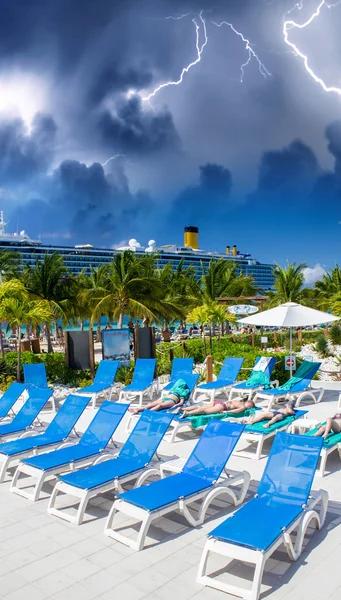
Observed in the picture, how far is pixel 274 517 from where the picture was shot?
3820 mm

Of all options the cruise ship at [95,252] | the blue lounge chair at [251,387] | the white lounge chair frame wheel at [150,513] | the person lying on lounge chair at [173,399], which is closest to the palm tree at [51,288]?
the blue lounge chair at [251,387]

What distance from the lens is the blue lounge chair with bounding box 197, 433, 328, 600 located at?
3420mm

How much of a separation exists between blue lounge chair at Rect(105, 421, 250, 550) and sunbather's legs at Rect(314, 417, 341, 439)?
1.36 metres

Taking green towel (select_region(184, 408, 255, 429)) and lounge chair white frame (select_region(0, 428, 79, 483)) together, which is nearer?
lounge chair white frame (select_region(0, 428, 79, 483))

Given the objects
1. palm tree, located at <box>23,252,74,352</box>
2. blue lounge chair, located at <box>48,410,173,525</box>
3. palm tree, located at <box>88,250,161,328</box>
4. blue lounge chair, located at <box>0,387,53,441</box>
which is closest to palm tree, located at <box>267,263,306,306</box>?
palm tree, located at <box>88,250,161,328</box>

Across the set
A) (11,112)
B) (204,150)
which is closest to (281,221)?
(204,150)

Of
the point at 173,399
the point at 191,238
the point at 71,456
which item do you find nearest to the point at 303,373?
the point at 173,399

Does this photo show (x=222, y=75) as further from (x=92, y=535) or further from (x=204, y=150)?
(x=92, y=535)

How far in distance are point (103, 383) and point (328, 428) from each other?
557 centimetres

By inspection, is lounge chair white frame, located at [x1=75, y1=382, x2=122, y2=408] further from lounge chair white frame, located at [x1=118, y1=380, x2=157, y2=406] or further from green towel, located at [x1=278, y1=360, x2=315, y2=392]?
green towel, located at [x1=278, y1=360, x2=315, y2=392]

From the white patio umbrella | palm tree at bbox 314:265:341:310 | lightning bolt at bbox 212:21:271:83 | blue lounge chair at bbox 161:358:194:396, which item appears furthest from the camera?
lightning bolt at bbox 212:21:271:83

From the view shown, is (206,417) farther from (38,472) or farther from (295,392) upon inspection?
(38,472)

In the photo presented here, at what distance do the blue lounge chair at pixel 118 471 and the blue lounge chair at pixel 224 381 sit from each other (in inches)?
161

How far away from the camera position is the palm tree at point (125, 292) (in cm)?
1961
